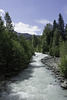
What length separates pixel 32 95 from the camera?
10.3 metres

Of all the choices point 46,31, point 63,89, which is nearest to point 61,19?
point 46,31

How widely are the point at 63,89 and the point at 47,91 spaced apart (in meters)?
1.81

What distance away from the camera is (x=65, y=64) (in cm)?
1454

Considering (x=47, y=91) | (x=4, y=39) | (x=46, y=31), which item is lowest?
(x=47, y=91)

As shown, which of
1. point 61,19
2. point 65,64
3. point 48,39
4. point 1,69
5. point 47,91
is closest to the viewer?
point 47,91

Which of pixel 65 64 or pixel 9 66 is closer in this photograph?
pixel 65 64

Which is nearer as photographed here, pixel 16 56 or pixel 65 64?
pixel 65 64

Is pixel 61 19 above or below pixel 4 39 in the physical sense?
above

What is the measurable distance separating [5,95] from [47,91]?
409cm

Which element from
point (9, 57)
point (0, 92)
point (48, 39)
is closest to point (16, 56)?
point (9, 57)

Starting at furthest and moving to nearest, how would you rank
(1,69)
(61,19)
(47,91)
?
(61,19) → (1,69) → (47,91)

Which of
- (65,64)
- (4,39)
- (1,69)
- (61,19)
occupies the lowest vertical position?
(1,69)

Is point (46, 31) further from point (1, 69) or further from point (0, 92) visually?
point (0, 92)

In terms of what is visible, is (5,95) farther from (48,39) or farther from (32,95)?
(48,39)
